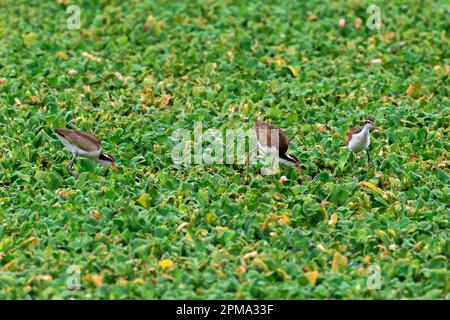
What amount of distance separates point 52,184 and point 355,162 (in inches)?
98.6

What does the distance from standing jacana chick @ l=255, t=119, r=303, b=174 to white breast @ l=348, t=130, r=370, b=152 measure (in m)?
0.49

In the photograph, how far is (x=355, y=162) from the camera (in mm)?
9359

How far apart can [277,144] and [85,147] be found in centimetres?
154

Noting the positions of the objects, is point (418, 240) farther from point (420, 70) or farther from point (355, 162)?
point (420, 70)

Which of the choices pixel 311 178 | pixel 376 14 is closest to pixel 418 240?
pixel 311 178

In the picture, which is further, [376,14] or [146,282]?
[376,14]

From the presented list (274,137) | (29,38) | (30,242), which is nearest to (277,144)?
(274,137)

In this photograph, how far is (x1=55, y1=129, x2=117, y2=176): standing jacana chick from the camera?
902 centimetres

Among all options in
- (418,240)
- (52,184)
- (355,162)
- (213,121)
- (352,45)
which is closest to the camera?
(418,240)

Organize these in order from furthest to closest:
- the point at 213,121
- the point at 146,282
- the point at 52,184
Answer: the point at 213,121, the point at 52,184, the point at 146,282

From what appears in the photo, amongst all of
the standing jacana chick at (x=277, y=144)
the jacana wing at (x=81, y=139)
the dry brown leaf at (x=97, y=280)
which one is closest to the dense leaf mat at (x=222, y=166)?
the dry brown leaf at (x=97, y=280)

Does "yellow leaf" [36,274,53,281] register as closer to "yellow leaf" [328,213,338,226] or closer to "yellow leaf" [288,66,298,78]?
"yellow leaf" [328,213,338,226]

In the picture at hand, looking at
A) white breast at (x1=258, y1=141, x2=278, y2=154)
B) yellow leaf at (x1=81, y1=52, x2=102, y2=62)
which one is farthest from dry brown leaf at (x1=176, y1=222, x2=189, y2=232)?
yellow leaf at (x1=81, y1=52, x2=102, y2=62)

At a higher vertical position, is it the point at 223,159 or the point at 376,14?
the point at 376,14
